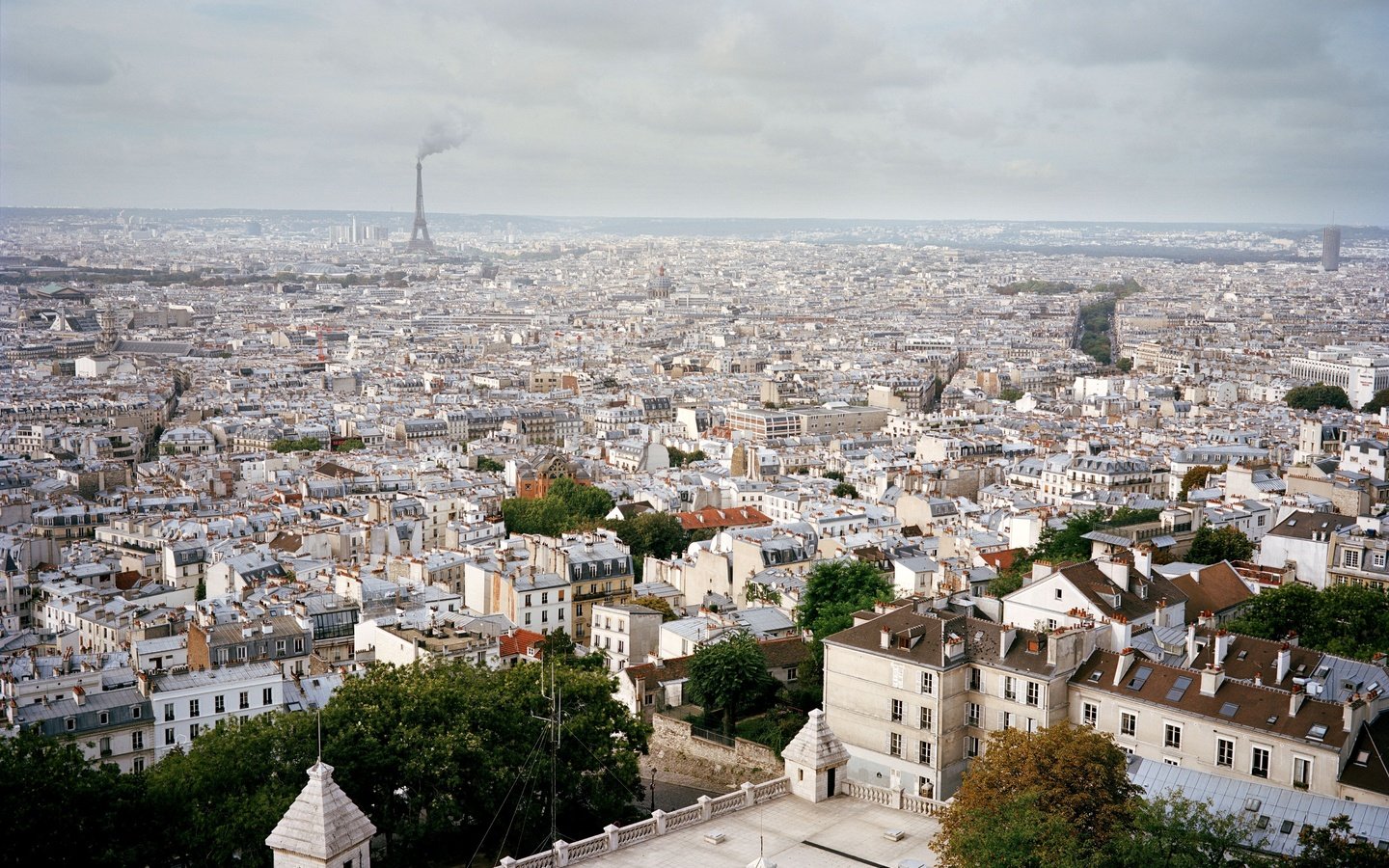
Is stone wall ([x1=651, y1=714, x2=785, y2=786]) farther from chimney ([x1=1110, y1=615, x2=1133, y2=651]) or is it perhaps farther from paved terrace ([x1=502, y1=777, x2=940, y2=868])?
paved terrace ([x1=502, y1=777, x2=940, y2=868])

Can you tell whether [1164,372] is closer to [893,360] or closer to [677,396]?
[893,360]

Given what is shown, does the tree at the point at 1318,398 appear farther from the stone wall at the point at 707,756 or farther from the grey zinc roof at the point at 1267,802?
the grey zinc roof at the point at 1267,802

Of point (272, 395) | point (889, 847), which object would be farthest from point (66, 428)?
point (889, 847)

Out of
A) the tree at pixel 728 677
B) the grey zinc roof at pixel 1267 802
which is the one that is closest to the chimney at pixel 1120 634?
the grey zinc roof at pixel 1267 802

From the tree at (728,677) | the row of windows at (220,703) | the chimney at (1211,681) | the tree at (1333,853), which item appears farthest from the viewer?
the tree at (728,677)

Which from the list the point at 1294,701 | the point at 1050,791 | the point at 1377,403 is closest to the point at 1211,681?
the point at 1294,701

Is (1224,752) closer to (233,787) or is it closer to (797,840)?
(797,840)

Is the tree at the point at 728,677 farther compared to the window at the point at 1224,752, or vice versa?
the tree at the point at 728,677
